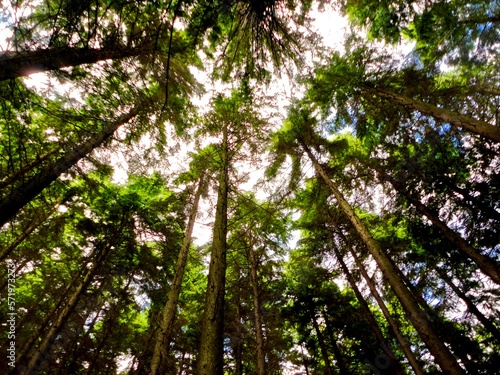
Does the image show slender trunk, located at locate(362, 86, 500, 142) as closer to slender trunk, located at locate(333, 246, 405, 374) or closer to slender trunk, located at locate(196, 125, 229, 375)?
slender trunk, located at locate(196, 125, 229, 375)

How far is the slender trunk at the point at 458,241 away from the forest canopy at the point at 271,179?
0.24 feet

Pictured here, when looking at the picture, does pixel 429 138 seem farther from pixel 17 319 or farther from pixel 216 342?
pixel 17 319

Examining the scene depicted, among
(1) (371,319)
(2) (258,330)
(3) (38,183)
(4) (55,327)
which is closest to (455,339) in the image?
(1) (371,319)

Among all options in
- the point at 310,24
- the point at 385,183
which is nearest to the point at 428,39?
the point at 310,24

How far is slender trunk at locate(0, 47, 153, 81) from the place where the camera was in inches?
158

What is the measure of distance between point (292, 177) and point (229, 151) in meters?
4.70

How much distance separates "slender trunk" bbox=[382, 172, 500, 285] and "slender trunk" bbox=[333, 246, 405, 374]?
14.4ft

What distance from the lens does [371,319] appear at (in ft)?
33.7

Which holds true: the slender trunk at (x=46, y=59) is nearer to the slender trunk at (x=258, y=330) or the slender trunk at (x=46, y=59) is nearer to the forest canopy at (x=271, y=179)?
the forest canopy at (x=271, y=179)

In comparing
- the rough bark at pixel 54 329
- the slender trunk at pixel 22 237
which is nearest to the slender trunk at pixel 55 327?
the rough bark at pixel 54 329

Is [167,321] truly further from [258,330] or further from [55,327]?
[258,330]

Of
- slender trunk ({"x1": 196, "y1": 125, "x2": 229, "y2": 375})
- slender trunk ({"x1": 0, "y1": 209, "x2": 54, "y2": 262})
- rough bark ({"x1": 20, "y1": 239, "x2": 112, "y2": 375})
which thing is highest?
slender trunk ({"x1": 0, "y1": 209, "x2": 54, "y2": 262})

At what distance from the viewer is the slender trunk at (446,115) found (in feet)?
19.7

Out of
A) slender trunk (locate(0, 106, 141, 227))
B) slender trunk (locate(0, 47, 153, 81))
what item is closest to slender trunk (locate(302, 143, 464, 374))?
slender trunk (locate(0, 106, 141, 227))
